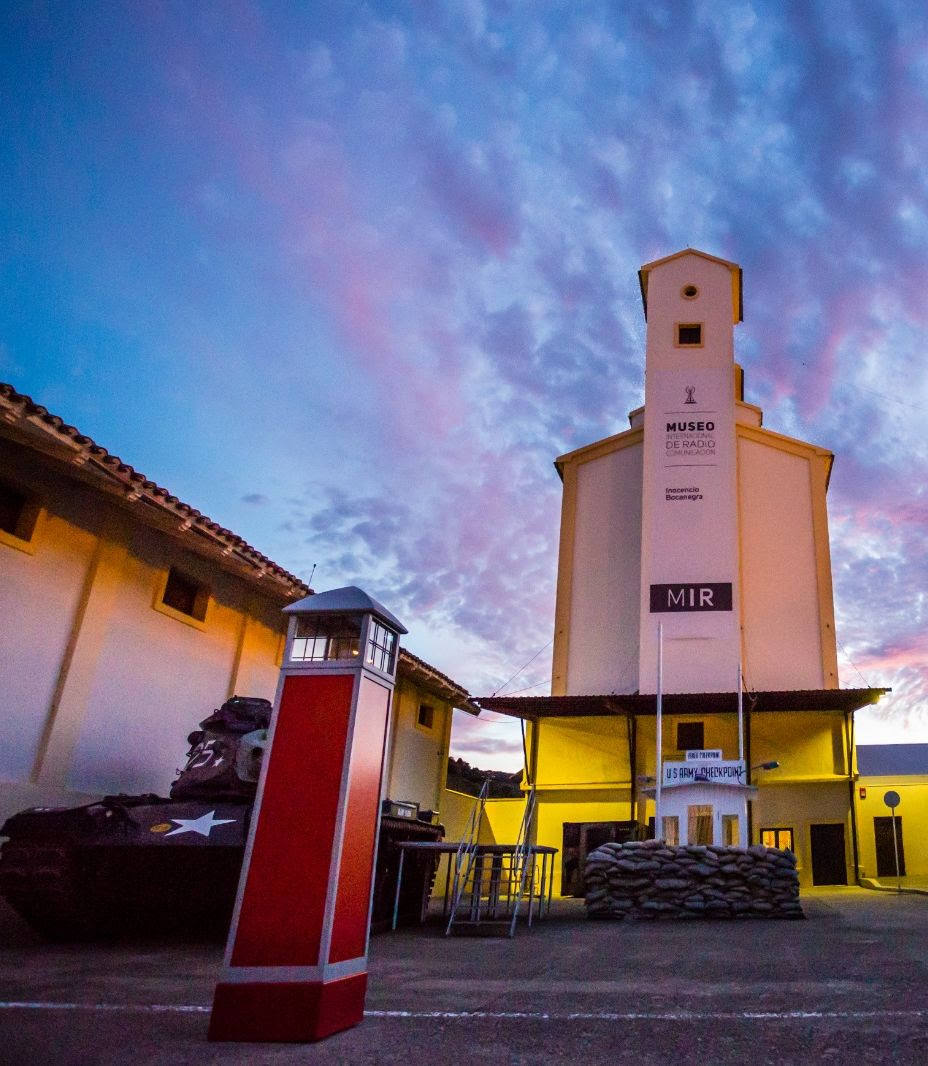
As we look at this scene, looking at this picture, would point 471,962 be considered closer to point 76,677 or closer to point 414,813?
point 414,813

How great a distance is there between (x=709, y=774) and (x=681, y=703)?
5110 millimetres

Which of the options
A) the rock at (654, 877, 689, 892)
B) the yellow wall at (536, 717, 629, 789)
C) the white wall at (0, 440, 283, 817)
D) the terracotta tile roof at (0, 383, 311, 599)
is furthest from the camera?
the yellow wall at (536, 717, 629, 789)

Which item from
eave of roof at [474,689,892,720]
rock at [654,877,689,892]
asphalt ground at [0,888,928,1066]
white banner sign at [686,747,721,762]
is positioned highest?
eave of roof at [474,689,892,720]

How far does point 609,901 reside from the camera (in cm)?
1107

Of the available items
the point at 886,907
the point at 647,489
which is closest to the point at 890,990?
the point at 886,907

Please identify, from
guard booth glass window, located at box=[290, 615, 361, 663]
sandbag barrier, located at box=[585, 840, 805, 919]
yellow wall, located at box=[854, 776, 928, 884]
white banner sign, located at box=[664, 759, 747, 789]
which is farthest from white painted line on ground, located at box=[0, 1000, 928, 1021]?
yellow wall, located at box=[854, 776, 928, 884]

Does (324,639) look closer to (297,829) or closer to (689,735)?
(297,829)

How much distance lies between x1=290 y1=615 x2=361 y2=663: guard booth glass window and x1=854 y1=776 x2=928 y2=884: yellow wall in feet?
72.4

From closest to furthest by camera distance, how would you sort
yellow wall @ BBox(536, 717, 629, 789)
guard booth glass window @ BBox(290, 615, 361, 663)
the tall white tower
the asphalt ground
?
1. the asphalt ground
2. guard booth glass window @ BBox(290, 615, 361, 663)
3. the tall white tower
4. yellow wall @ BBox(536, 717, 629, 789)

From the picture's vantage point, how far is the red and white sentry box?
3701mm

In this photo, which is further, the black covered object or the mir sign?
the mir sign

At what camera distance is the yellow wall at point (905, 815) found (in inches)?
877

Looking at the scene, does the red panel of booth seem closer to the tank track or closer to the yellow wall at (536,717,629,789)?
the tank track

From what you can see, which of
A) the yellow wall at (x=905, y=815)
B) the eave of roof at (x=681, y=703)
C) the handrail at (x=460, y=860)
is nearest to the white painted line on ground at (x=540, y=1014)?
the handrail at (x=460, y=860)
